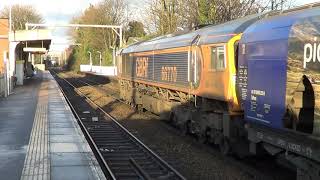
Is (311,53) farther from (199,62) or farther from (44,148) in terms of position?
(44,148)

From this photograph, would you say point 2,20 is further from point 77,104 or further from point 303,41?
point 303,41

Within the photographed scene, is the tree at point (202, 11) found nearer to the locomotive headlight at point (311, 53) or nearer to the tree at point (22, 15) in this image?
the locomotive headlight at point (311, 53)

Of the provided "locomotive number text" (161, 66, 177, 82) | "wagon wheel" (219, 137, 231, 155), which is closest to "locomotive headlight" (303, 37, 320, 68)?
"wagon wheel" (219, 137, 231, 155)

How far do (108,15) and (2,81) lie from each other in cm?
5401

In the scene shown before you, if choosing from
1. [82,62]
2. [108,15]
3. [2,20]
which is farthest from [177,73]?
[82,62]

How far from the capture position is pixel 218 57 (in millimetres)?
12445

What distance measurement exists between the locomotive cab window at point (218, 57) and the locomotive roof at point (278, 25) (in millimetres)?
1372

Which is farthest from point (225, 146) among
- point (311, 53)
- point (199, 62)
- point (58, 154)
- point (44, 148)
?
point (311, 53)

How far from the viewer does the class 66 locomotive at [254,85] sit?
27.1 feet

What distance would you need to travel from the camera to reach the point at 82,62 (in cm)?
10769

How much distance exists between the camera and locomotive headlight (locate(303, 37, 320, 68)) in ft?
25.4

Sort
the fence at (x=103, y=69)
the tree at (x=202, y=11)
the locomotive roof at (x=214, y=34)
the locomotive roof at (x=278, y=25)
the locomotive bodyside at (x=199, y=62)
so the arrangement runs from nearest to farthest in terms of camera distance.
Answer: the locomotive roof at (x=278, y=25) < the locomotive bodyside at (x=199, y=62) < the locomotive roof at (x=214, y=34) < the tree at (x=202, y=11) < the fence at (x=103, y=69)

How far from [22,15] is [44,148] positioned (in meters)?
88.8

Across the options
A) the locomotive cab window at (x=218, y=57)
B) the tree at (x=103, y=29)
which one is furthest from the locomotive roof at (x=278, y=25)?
the tree at (x=103, y=29)
